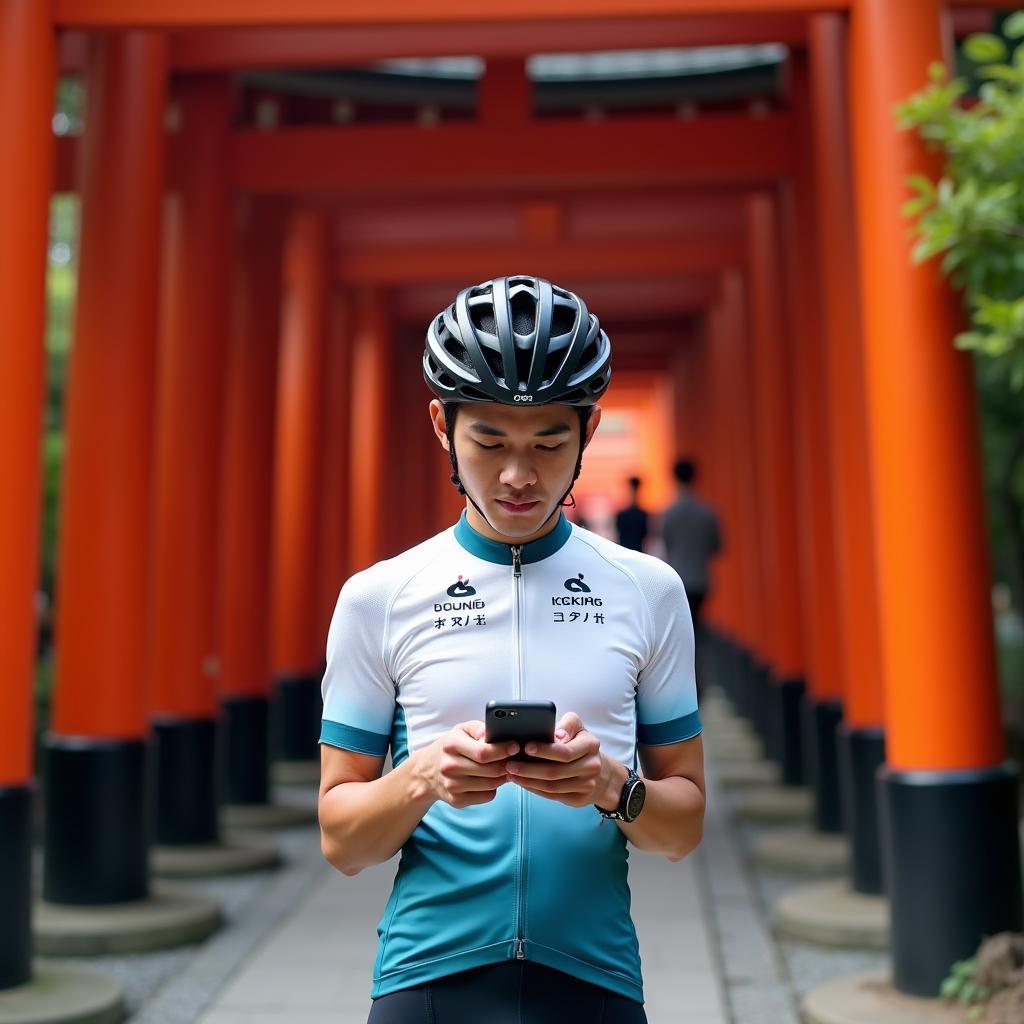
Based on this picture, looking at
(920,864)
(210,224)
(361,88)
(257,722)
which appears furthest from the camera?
(361,88)

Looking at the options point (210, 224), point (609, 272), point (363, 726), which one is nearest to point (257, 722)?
point (210, 224)

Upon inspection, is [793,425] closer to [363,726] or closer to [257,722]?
[257,722]

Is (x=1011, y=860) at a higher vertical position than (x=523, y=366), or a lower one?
lower

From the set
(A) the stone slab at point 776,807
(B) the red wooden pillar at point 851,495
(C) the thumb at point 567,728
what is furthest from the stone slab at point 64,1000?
(A) the stone slab at point 776,807

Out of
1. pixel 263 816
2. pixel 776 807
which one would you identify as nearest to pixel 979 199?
pixel 776 807

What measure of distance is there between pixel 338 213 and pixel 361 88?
87.1 inches

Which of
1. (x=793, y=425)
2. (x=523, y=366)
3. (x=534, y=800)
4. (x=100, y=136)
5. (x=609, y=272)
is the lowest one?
(x=534, y=800)

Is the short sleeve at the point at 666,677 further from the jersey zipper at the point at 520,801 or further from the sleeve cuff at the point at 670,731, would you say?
the jersey zipper at the point at 520,801

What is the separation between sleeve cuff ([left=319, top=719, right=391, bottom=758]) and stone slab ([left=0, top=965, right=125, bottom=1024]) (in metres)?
3.18

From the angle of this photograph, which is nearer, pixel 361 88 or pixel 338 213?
pixel 361 88

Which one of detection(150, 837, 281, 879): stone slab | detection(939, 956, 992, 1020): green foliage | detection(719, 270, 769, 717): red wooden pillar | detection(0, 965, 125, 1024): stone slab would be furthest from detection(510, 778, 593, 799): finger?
detection(719, 270, 769, 717): red wooden pillar

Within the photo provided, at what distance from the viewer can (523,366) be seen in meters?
1.86

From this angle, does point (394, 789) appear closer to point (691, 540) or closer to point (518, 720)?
point (518, 720)

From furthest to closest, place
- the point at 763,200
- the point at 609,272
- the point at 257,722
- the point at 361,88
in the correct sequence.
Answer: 1. the point at 609,272
2. the point at 763,200
3. the point at 361,88
4. the point at 257,722
